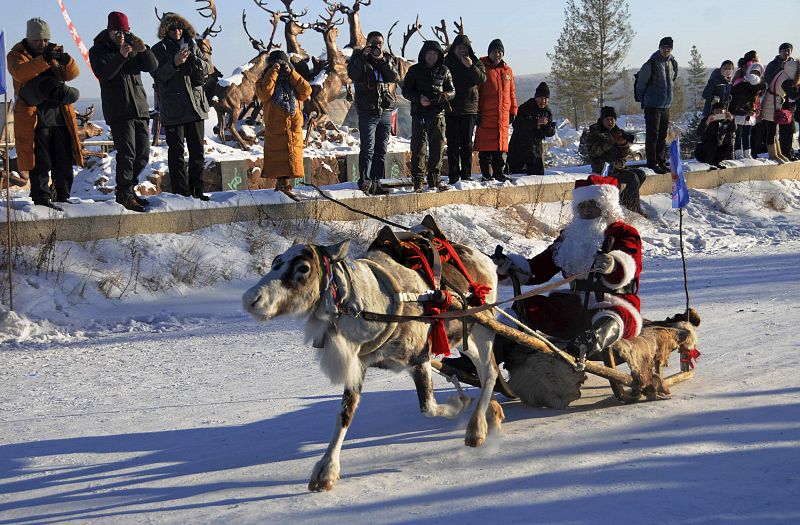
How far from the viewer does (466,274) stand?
17.7ft

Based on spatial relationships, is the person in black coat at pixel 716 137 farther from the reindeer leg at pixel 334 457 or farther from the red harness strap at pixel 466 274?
the reindeer leg at pixel 334 457

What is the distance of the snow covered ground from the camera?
4.34 metres

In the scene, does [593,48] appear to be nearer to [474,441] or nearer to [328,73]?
[328,73]

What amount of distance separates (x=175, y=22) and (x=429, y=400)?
663cm

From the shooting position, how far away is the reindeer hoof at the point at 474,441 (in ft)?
16.9

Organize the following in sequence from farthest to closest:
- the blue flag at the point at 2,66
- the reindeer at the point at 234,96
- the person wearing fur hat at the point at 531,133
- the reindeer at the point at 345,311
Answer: the reindeer at the point at 234,96 < the person wearing fur hat at the point at 531,133 < the blue flag at the point at 2,66 < the reindeer at the point at 345,311

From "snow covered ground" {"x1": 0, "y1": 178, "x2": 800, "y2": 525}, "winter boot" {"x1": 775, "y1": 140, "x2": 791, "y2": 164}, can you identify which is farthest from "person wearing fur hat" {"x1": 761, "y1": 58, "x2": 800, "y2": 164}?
"snow covered ground" {"x1": 0, "y1": 178, "x2": 800, "y2": 525}

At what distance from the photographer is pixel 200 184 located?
11.5 metres

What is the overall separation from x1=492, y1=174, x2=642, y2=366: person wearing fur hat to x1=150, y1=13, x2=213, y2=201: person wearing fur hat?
5.72 meters

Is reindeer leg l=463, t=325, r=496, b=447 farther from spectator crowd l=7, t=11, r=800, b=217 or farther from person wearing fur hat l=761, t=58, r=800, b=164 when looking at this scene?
person wearing fur hat l=761, t=58, r=800, b=164

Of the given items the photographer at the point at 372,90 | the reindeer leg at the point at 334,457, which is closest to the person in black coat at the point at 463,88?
the photographer at the point at 372,90

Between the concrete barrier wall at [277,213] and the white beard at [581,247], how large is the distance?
569 cm

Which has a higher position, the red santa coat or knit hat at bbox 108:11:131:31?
knit hat at bbox 108:11:131:31

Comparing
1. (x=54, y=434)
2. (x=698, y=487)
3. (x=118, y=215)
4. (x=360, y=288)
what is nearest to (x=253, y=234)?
(x=118, y=215)
